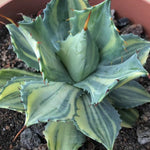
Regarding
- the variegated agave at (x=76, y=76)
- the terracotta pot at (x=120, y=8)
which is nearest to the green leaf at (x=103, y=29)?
the variegated agave at (x=76, y=76)

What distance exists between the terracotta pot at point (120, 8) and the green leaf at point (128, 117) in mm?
444

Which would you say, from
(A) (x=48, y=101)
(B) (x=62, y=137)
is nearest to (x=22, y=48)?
(A) (x=48, y=101)

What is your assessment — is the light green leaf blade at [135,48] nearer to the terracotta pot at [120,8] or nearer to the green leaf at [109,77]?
the green leaf at [109,77]

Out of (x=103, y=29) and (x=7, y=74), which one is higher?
(x=103, y=29)

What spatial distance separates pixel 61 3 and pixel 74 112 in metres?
0.39

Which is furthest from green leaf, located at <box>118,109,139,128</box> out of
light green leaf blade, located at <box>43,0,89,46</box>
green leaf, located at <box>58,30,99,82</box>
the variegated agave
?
light green leaf blade, located at <box>43,0,89,46</box>

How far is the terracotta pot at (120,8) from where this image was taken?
106 centimetres

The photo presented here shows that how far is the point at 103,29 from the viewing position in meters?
0.73

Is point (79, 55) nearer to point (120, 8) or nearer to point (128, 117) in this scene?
point (128, 117)

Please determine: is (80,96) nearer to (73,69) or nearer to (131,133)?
(73,69)

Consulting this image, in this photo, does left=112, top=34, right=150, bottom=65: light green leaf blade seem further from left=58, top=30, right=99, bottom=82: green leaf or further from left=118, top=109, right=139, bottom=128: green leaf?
left=118, top=109, right=139, bottom=128: green leaf

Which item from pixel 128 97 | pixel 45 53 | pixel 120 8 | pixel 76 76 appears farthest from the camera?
pixel 120 8

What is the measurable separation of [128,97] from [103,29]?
0.28m

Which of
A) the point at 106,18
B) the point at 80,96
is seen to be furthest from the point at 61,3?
the point at 80,96
